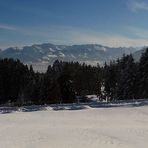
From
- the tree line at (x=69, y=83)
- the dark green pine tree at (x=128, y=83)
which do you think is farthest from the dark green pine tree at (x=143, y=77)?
the dark green pine tree at (x=128, y=83)

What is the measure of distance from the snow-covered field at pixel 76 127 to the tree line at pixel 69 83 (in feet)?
90.1

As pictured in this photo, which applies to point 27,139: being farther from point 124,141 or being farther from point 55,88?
point 55,88

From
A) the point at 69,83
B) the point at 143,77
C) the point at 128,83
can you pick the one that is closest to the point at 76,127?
the point at 143,77

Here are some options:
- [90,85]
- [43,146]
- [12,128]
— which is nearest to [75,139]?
[43,146]

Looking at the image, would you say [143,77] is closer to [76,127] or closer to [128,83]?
[128,83]

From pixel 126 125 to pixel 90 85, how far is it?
81.5 metres

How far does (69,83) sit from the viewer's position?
73062mm

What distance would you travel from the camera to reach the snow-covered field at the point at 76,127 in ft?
65.7

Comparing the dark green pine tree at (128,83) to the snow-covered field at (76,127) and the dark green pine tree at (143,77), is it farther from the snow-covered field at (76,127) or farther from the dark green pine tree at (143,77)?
the snow-covered field at (76,127)

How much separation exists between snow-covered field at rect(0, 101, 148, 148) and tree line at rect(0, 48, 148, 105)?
2746cm

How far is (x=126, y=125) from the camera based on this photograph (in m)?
27.0

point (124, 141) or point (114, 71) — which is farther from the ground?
point (114, 71)

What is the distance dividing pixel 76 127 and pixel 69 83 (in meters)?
47.8

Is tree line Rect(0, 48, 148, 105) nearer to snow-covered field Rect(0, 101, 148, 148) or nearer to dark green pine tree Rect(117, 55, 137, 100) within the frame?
dark green pine tree Rect(117, 55, 137, 100)
